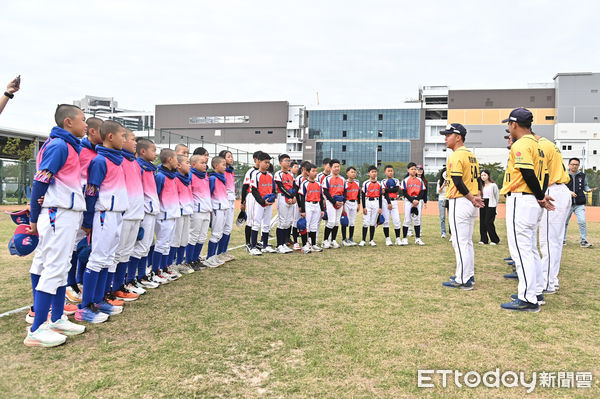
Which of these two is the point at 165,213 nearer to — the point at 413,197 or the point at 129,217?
the point at 129,217

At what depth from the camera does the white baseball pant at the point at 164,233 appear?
594cm

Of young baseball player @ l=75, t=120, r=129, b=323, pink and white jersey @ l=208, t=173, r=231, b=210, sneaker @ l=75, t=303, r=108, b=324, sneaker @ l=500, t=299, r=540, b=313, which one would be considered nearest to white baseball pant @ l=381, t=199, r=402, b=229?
pink and white jersey @ l=208, t=173, r=231, b=210

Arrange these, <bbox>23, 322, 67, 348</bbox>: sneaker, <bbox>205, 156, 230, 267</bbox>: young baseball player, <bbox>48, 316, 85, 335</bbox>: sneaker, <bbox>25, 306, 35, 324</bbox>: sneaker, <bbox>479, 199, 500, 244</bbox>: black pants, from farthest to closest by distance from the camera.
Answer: <bbox>479, 199, 500, 244</bbox>: black pants < <bbox>205, 156, 230, 267</bbox>: young baseball player < <bbox>25, 306, 35, 324</bbox>: sneaker < <bbox>48, 316, 85, 335</bbox>: sneaker < <bbox>23, 322, 67, 348</bbox>: sneaker

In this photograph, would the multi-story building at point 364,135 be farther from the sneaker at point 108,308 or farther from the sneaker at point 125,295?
the sneaker at point 108,308

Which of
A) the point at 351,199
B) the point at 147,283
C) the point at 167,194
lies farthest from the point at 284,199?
the point at 147,283

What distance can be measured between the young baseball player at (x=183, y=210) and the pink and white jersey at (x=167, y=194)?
0.53ft

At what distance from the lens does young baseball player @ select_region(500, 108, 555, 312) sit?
15.5 ft

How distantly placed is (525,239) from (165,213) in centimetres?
487

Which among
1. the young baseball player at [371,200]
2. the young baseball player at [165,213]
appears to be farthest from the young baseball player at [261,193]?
the young baseball player at [371,200]

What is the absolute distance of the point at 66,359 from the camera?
3.37 m

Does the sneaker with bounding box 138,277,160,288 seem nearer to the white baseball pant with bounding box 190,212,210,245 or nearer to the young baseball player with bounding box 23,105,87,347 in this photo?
the white baseball pant with bounding box 190,212,210,245

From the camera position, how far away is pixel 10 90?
3840 mm

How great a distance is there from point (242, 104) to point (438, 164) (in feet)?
131

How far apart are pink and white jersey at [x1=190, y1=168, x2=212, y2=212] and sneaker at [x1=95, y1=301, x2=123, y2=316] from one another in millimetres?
2441
